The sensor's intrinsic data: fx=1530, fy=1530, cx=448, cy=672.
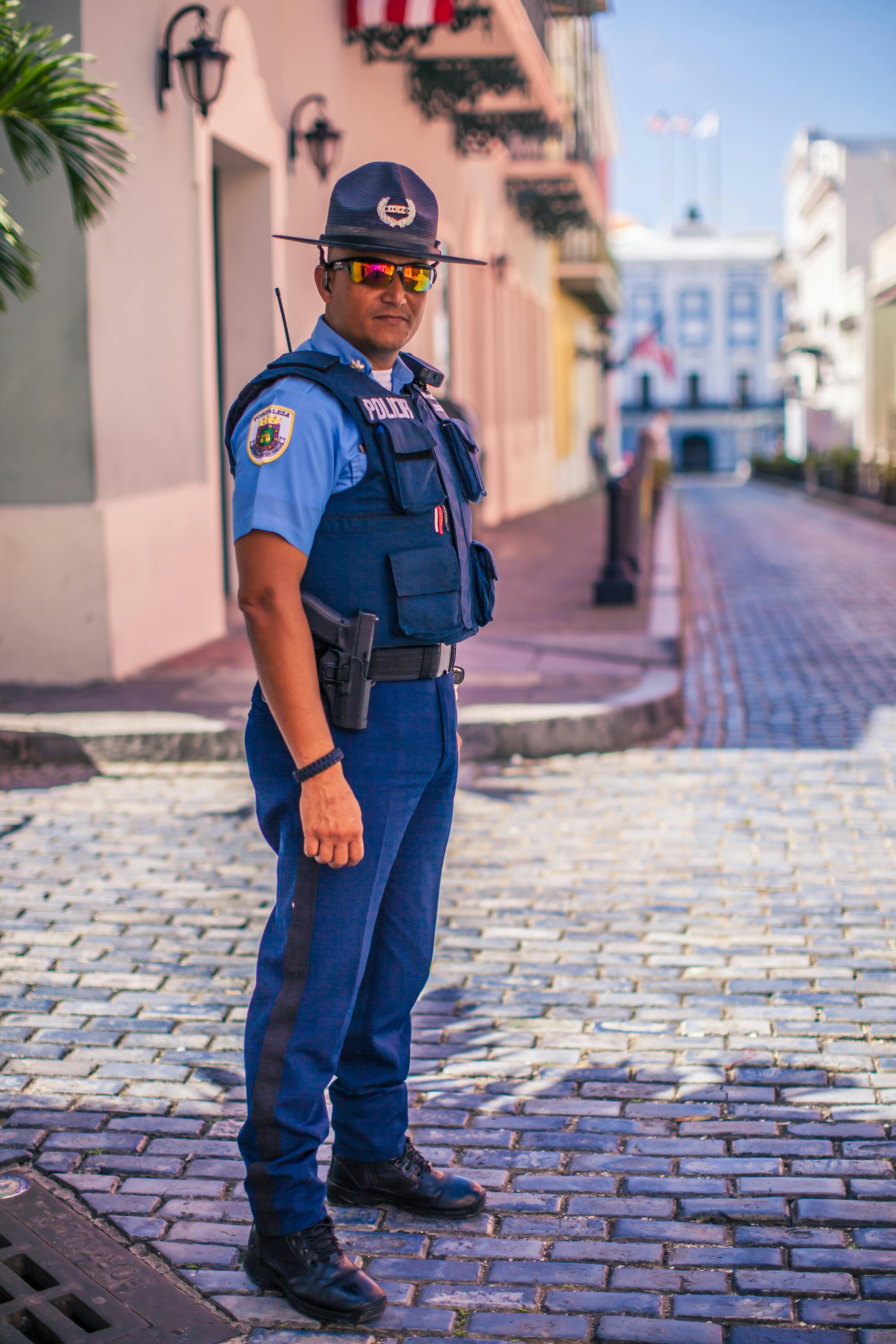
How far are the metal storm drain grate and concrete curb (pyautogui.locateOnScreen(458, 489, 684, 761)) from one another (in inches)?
170

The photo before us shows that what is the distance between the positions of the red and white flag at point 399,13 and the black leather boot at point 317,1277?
436 inches

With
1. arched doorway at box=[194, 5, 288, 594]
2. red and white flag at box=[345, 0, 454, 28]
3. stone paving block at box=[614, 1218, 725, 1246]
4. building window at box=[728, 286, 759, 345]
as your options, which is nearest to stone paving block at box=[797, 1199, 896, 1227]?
stone paving block at box=[614, 1218, 725, 1246]

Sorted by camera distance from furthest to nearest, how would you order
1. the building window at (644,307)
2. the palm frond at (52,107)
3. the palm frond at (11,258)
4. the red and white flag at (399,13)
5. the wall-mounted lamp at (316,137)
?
the building window at (644,307), the red and white flag at (399,13), the wall-mounted lamp at (316,137), the palm frond at (52,107), the palm frond at (11,258)

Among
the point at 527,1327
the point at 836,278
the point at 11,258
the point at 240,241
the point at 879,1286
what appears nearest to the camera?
the point at 527,1327

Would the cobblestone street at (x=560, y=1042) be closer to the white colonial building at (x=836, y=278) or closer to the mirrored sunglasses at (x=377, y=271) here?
the mirrored sunglasses at (x=377, y=271)

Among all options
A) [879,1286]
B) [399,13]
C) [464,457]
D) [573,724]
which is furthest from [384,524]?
[399,13]

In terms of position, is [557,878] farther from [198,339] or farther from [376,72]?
[376,72]

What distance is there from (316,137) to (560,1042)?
891 centimetres

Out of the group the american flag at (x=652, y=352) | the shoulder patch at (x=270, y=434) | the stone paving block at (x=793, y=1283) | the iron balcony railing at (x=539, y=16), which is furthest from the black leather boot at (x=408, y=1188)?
the american flag at (x=652, y=352)

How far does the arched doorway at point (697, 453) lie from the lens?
88.4m

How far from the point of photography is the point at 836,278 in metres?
56.7

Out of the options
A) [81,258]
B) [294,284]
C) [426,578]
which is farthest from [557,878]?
[294,284]

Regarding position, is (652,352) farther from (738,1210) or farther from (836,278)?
(738,1210)

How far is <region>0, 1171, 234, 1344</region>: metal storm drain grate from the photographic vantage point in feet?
8.38
